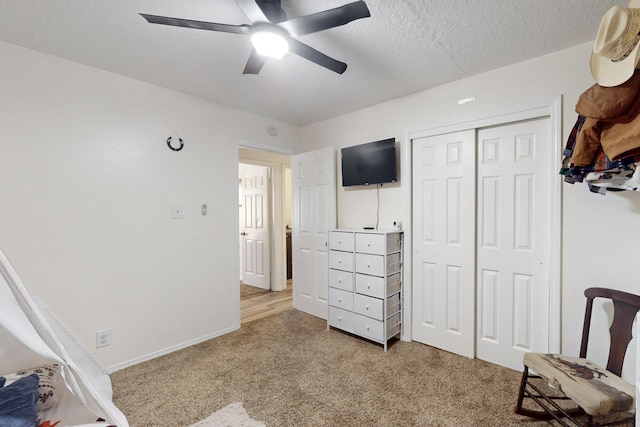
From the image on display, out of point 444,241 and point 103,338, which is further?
point 444,241

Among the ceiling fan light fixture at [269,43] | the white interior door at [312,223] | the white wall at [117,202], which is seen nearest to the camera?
the ceiling fan light fixture at [269,43]

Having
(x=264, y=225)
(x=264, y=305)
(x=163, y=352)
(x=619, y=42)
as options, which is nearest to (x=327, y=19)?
(x=619, y=42)

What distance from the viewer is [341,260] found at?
2.94 m

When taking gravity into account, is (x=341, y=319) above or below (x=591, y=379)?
below

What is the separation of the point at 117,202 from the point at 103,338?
108cm

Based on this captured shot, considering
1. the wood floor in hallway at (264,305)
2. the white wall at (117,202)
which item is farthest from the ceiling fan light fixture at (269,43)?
the wood floor in hallway at (264,305)

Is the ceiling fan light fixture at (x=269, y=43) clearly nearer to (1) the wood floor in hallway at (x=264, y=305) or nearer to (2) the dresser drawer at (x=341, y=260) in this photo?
(2) the dresser drawer at (x=341, y=260)

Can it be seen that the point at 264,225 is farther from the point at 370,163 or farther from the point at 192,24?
the point at 192,24

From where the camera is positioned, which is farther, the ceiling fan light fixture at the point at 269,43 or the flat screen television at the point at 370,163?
the flat screen television at the point at 370,163

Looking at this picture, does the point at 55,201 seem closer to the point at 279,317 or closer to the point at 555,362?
the point at 279,317

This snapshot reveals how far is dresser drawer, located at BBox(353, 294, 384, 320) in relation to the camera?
2.62 metres

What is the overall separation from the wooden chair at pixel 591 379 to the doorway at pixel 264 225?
3068mm

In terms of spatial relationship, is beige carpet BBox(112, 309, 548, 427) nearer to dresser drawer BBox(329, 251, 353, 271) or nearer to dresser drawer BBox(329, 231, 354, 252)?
dresser drawer BBox(329, 251, 353, 271)

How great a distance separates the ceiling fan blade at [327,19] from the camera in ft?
4.13
